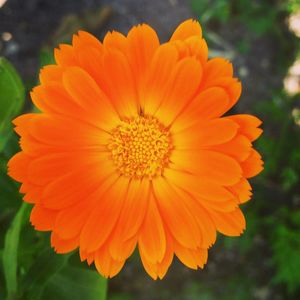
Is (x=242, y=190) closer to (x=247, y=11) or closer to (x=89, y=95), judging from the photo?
(x=89, y=95)

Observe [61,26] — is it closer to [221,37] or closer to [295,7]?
[221,37]

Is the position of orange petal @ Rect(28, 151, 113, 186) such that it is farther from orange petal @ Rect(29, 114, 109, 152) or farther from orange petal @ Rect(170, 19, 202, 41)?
orange petal @ Rect(170, 19, 202, 41)

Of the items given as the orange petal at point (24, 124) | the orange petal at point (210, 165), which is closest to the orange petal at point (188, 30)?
the orange petal at point (210, 165)

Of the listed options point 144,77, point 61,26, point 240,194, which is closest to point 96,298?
point 240,194

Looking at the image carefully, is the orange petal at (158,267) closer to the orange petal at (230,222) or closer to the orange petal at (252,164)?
the orange petal at (230,222)

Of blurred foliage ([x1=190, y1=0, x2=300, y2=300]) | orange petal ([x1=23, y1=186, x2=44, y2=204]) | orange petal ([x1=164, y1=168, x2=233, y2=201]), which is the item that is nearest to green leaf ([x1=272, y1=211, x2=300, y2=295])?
blurred foliage ([x1=190, y1=0, x2=300, y2=300])

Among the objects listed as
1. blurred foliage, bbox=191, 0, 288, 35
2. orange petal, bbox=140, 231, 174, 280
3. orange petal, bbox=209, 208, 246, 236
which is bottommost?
orange petal, bbox=140, 231, 174, 280
